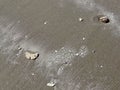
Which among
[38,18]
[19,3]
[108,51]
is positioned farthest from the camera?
[19,3]

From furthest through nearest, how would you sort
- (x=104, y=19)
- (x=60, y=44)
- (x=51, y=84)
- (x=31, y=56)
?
(x=104, y=19), (x=60, y=44), (x=31, y=56), (x=51, y=84)

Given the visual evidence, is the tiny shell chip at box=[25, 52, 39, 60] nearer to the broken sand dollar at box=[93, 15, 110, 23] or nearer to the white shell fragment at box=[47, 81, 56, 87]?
the white shell fragment at box=[47, 81, 56, 87]

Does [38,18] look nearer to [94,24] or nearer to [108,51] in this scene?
[94,24]

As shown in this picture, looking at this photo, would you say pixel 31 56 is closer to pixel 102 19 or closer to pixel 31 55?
pixel 31 55

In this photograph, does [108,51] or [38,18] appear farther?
[38,18]

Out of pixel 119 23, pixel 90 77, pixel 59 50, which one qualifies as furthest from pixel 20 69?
pixel 119 23

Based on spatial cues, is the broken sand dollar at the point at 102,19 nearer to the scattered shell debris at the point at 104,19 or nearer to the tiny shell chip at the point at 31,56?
the scattered shell debris at the point at 104,19

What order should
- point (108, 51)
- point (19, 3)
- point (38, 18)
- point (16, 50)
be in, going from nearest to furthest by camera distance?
1. point (108, 51)
2. point (16, 50)
3. point (38, 18)
4. point (19, 3)

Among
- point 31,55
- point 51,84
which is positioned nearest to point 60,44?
point 31,55

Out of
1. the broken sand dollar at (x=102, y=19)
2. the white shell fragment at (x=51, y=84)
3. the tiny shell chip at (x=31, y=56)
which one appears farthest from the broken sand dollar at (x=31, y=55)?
the broken sand dollar at (x=102, y=19)
